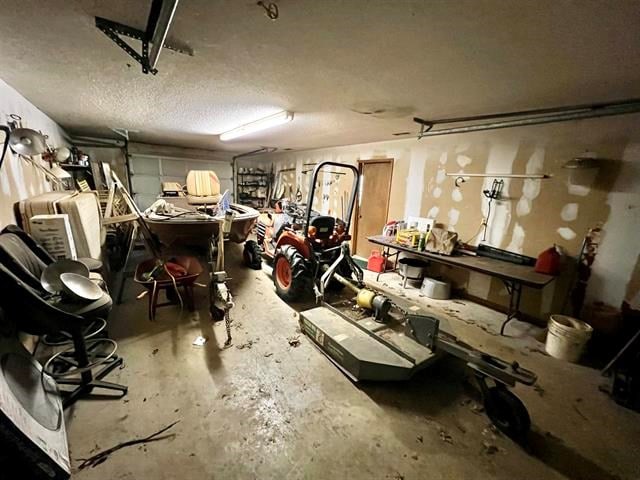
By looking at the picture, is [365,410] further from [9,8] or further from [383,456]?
[9,8]

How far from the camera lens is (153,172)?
7645 mm

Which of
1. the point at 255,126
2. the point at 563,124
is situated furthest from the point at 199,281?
the point at 563,124

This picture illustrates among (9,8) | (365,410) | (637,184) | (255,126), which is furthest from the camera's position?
(255,126)

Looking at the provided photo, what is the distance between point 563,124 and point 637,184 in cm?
95

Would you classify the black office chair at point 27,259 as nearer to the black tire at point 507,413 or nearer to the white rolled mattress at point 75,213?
the white rolled mattress at point 75,213

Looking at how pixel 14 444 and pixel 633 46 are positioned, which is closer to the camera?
pixel 14 444

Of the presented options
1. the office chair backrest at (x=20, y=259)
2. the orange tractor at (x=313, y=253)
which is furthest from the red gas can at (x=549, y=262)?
the office chair backrest at (x=20, y=259)

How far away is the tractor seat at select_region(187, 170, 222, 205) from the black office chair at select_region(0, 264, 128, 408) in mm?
3756

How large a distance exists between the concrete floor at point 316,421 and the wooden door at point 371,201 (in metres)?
3.13

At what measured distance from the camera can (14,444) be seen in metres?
1.21

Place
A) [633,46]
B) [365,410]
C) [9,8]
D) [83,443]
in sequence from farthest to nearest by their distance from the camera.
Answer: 1. [365,410]
2. [83,443]
3. [633,46]
4. [9,8]

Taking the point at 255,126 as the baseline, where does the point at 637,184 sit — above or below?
below

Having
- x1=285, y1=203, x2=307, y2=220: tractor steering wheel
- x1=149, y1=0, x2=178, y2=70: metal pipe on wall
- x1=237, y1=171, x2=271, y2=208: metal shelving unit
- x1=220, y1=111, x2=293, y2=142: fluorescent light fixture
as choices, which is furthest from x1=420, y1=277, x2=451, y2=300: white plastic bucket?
x1=237, y1=171, x2=271, y2=208: metal shelving unit

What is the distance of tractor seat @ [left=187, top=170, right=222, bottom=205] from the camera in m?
5.41
